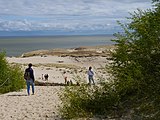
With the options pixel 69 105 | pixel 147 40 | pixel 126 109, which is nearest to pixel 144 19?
pixel 147 40

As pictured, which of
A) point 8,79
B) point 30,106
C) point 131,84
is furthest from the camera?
point 8,79

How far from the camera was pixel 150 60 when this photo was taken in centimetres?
1270

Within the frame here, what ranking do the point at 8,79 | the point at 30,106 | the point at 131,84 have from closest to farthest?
the point at 131,84, the point at 30,106, the point at 8,79

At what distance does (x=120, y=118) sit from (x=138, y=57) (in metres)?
2.12

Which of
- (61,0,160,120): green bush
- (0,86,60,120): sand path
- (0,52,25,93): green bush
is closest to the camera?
(61,0,160,120): green bush

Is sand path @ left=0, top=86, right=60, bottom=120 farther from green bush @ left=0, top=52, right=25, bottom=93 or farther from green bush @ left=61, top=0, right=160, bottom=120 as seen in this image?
green bush @ left=0, top=52, right=25, bottom=93

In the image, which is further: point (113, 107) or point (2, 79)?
point (2, 79)

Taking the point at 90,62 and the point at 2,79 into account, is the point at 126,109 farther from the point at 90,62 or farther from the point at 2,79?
the point at 90,62

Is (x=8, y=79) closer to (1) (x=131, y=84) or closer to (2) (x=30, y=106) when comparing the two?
(2) (x=30, y=106)

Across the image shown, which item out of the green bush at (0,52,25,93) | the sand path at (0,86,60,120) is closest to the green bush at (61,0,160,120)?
the sand path at (0,86,60,120)

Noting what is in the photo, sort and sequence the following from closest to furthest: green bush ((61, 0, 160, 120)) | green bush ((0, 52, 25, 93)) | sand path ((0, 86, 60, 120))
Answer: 1. green bush ((61, 0, 160, 120))
2. sand path ((0, 86, 60, 120))
3. green bush ((0, 52, 25, 93))

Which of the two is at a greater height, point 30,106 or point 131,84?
point 131,84

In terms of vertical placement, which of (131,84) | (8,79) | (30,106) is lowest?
(30,106)

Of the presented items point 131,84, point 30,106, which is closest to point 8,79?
point 30,106
